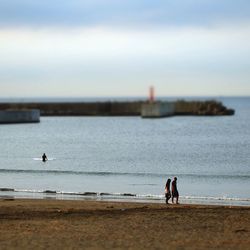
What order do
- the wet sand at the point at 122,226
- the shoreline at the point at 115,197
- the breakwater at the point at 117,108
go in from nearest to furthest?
the wet sand at the point at 122,226 < the shoreline at the point at 115,197 < the breakwater at the point at 117,108

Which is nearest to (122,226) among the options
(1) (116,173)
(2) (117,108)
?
(1) (116,173)

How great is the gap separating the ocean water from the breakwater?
65.6m

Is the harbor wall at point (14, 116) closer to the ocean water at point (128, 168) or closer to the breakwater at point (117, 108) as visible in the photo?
the breakwater at point (117, 108)

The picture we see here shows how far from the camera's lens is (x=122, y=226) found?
803 inches

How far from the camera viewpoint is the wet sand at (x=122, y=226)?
1762 cm

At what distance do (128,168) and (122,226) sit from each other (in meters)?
27.2

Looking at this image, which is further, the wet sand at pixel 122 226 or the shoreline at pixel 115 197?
the shoreline at pixel 115 197

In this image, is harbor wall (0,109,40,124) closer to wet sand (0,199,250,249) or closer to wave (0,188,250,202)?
wave (0,188,250,202)

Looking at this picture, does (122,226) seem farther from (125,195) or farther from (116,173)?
(116,173)

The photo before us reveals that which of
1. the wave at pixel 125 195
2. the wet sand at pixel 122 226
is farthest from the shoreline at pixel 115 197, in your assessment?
the wet sand at pixel 122 226

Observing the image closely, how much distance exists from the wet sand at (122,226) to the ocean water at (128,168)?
16.7 ft

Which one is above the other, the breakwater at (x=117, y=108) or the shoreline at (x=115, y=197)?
the breakwater at (x=117, y=108)

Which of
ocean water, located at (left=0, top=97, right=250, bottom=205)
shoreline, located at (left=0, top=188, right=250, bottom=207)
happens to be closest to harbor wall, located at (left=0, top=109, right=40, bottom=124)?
ocean water, located at (left=0, top=97, right=250, bottom=205)

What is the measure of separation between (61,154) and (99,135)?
31.4 m
